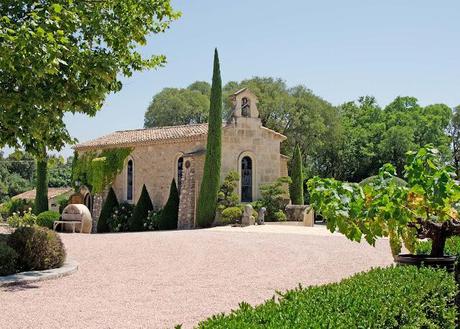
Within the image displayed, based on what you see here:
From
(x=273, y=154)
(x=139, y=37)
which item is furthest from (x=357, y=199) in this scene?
(x=273, y=154)

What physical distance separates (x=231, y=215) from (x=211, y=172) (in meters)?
2.32

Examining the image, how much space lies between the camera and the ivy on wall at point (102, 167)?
99.6 feet

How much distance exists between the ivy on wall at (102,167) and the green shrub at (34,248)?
19.8 metres

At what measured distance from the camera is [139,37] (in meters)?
12.1

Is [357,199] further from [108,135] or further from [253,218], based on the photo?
[108,135]

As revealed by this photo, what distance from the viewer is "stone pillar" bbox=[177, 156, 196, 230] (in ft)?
85.9

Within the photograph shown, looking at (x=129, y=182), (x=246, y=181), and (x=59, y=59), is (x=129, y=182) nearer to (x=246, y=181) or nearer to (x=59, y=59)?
(x=246, y=181)

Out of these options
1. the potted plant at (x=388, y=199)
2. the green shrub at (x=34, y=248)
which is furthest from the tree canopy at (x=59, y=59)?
the potted plant at (x=388, y=199)

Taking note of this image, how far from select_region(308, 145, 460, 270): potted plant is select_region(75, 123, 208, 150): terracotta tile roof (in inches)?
848

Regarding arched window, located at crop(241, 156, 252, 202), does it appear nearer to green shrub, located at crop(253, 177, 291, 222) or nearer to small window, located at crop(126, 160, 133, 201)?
green shrub, located at crop(253, 177, 291, 222)

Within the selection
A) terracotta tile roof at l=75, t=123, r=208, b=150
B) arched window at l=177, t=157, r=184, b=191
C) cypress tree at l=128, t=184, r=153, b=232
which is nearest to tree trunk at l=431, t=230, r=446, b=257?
terracotta tile roof at l=75, t=123, r=208, b=150

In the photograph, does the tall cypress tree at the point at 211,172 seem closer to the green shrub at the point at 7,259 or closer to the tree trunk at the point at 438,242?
the green shrub at the point at 7,259

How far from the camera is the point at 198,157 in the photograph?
26656 mm

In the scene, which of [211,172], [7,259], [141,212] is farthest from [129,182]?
[7,259]
